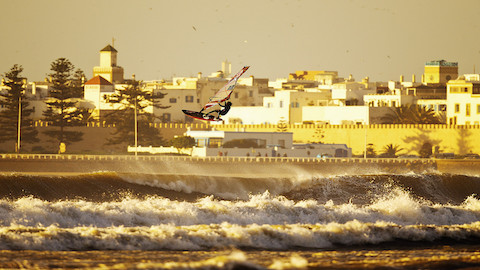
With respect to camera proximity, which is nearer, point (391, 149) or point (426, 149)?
point (426, 149)

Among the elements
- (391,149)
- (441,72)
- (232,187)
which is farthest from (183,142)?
(441,72)

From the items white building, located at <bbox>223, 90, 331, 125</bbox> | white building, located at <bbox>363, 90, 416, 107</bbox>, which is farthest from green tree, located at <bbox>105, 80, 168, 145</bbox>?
white building, located at <bbox>363, 90, 416, 107</bbox>

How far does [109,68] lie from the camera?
108 metres

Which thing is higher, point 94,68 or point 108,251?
point 94,68

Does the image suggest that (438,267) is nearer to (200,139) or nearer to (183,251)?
(183,251)

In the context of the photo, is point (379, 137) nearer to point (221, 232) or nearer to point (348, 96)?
point (348, 96)

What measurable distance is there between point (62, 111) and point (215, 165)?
71.3 ft

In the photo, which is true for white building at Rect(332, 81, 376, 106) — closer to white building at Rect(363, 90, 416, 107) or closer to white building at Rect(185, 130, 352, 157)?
white building at Rect(363, 90, 416, 107)

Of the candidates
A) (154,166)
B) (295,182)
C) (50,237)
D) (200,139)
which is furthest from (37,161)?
(50,237)

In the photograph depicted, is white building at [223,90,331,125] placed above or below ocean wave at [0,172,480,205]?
above

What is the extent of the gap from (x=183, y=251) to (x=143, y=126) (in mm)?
58334

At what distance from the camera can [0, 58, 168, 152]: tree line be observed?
3253 inches

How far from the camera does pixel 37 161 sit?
67688 mm

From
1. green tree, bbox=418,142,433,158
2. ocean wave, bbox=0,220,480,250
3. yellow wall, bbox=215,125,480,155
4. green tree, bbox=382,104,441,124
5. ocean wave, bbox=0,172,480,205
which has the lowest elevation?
ocean wave, bbox=0,220,480,250
